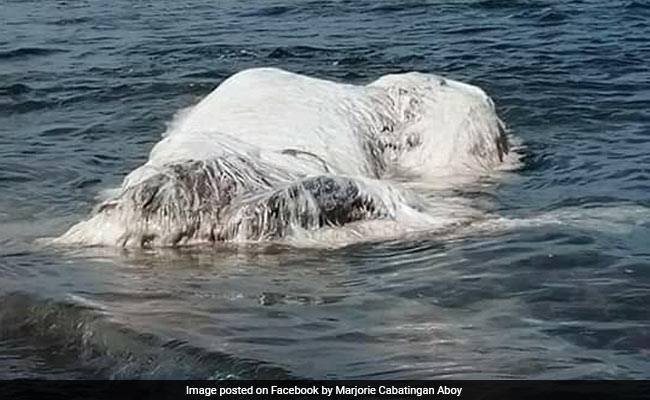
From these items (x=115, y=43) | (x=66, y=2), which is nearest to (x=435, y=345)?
(x=115, y=43)

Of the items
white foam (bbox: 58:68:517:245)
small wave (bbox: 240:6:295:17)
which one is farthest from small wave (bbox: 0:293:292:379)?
small wave (bbox: 240:6:295:17)

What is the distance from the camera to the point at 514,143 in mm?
10508

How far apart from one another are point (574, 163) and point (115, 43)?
7145mm

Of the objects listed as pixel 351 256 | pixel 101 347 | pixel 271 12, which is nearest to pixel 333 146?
pixel 351 256

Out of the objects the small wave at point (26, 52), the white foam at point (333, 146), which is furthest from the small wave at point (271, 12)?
the white foam at point (333, 146)

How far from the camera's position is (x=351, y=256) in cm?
742

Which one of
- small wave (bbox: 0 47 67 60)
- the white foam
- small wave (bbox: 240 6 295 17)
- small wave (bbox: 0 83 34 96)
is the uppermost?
the white foam
